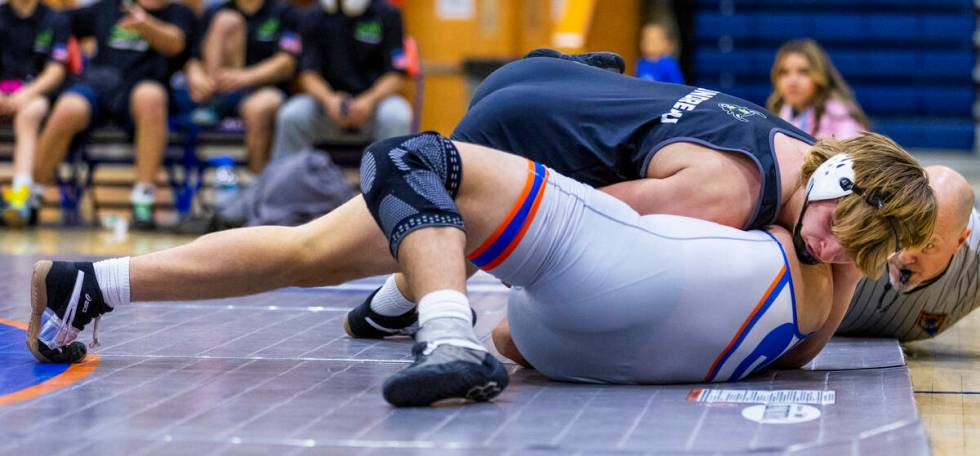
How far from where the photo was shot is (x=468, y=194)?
2.45 m

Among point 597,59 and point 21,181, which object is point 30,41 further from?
point 597,59

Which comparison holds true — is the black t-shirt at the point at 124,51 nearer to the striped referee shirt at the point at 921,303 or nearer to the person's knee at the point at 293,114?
the person's knee at the point at 293,114

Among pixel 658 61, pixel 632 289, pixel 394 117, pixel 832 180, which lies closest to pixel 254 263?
pixel 632 289

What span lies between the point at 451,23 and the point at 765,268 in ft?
23.3

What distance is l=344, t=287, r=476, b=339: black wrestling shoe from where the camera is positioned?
3.27 meters

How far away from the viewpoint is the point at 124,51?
714 centimetres

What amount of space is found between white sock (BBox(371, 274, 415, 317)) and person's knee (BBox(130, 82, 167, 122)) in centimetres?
405

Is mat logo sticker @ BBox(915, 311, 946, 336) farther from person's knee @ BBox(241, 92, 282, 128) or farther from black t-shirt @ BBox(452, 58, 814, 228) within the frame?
person's knee @ BBox(241, 92, 282, 128)

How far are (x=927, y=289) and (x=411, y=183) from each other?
5.10 feet

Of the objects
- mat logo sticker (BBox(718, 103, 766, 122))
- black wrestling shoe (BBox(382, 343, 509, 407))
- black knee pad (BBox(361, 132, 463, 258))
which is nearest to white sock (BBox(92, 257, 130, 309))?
black knee pad (BBox(361, 132, 463, 258))

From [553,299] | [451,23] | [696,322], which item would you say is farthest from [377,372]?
[451,23]

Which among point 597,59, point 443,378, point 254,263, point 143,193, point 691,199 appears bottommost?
point 143,193

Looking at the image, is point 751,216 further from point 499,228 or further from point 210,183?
point 210,183

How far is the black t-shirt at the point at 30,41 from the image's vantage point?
726 cm
